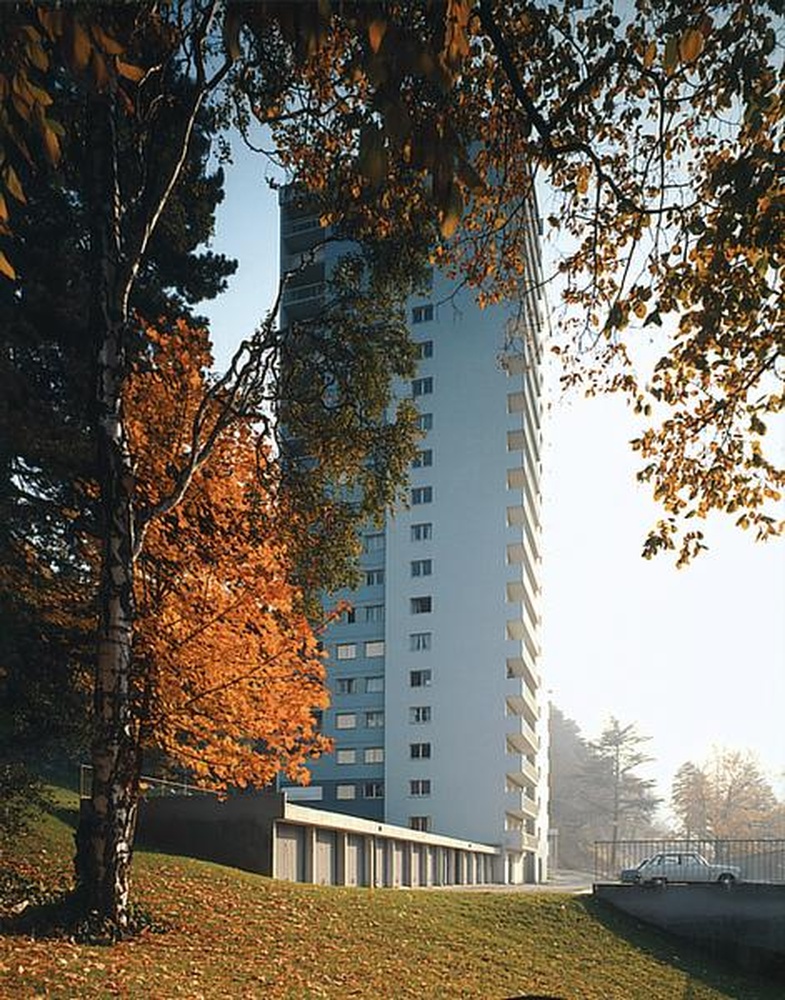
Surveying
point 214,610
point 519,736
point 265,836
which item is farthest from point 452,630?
point 214,610

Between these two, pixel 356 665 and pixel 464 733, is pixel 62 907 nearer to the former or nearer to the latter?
pixel 464 733

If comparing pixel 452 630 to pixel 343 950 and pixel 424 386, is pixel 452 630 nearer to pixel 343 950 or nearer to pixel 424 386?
pixel 424 386

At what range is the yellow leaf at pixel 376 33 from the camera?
381cm

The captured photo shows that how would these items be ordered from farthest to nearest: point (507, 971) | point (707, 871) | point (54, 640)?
1. point (707, 871)
2. point (54, 640)
3. point (507, 971)

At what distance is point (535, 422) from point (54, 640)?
186ft

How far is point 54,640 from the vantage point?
1692 cm

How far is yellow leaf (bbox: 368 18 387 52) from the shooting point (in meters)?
3.81

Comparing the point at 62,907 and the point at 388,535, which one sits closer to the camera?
the point at 62,907

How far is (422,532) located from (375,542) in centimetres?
491

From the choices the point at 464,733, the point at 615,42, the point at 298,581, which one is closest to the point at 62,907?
the point at 298,581

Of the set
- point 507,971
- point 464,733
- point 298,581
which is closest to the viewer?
point 507,971

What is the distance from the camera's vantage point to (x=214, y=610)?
14477mm

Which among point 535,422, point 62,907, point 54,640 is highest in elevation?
point 535,422

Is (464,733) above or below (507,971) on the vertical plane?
above
